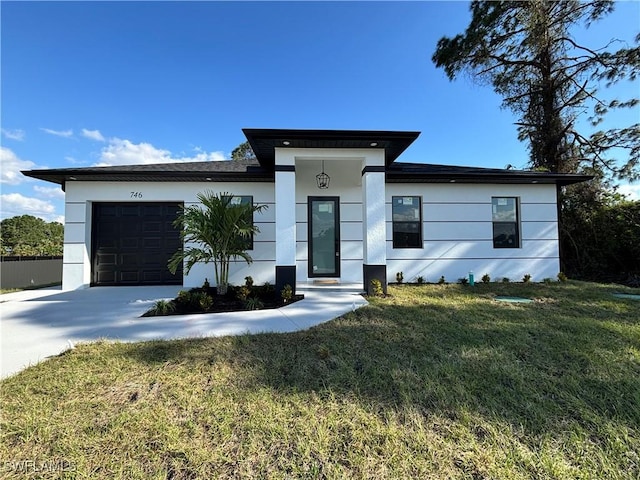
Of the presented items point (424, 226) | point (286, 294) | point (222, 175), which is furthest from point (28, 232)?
point (424, 226)

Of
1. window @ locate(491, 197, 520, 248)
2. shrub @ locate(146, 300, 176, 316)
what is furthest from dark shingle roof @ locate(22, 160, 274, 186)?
window @ locate(491, 197, 520, 248)

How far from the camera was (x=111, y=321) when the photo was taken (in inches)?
172

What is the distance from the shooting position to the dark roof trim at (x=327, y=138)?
5676 mm

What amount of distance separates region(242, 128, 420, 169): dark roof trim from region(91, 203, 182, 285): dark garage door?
12.7ft

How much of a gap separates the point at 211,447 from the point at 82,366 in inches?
78.7

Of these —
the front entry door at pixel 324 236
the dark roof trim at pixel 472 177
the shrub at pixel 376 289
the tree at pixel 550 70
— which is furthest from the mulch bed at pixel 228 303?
the tree at pixel 550 70

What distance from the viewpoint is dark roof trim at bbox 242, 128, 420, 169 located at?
18.6ft

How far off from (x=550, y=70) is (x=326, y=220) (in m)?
11.6

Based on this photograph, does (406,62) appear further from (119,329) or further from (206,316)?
(119,329)

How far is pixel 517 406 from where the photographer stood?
2209 millimetres

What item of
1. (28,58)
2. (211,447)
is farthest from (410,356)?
Answer: (28,58)

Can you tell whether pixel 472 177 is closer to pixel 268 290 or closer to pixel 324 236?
pixel 324 236

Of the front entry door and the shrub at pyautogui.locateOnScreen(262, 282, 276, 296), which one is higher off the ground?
the front entry door

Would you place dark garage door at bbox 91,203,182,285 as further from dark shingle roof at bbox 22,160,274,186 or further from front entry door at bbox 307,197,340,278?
front entry door at bbox 307,197,340,278
